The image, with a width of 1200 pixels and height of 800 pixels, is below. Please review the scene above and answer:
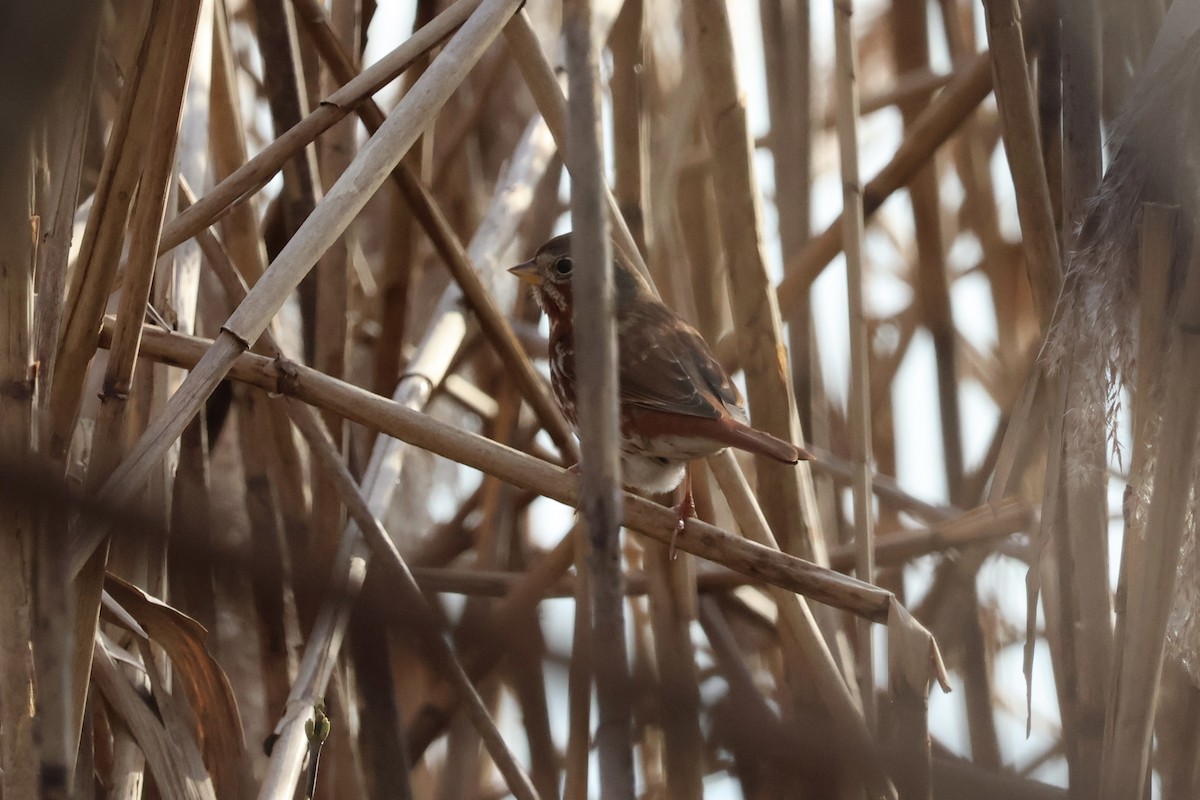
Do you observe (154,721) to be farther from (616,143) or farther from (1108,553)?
(1108,553)

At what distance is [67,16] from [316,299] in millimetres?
2353

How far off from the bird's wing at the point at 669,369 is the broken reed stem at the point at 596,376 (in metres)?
1.35

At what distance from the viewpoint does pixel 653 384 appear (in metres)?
A: 2.69

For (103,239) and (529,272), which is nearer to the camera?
(103,239)

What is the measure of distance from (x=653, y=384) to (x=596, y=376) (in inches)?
61.7

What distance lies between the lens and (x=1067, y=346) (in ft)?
5.84

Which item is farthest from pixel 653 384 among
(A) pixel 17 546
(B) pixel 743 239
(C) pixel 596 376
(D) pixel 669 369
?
(C) pixel 596 376

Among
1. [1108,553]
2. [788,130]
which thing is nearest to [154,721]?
[1108,553]

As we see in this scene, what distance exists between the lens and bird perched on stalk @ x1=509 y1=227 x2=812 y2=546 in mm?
2467

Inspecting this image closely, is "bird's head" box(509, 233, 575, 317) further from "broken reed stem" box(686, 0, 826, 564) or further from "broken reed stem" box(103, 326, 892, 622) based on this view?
"broken reed stem" box(103, 326, 892, 622)

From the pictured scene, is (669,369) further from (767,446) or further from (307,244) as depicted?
(307,244)

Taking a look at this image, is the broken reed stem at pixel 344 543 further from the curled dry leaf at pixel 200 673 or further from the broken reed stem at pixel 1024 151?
the broken reed stem at pixel 1024 151

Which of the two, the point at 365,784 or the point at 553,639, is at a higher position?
the point at 365,784

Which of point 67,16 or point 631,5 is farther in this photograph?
point 631,5
